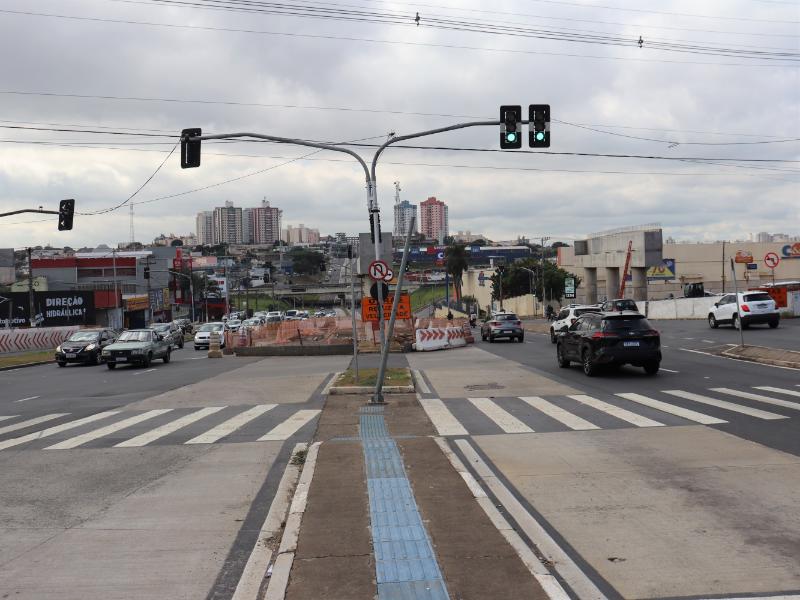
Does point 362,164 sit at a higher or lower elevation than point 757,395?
higher

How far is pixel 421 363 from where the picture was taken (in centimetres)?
2841

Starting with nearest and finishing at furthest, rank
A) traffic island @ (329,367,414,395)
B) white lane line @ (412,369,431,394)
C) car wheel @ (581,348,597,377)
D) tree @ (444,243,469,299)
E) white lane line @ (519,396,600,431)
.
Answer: white lane line @ (519,396,600,431) < traffic island @ (329,367,414,395) < white lane line @ (412,369,431,394) < car wheel @ (581,348,597,377) < tree @ (444,243,469,299)

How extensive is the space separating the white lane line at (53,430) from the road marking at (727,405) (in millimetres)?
12412

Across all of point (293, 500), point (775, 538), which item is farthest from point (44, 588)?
point (775, 538)

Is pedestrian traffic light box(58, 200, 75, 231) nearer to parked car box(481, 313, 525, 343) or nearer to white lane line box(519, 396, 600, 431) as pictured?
white lane line box(519, 396, 600, 431)

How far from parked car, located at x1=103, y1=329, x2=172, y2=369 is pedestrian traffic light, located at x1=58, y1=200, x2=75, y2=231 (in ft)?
17.7

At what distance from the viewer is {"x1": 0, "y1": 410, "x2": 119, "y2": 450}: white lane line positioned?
519 inches

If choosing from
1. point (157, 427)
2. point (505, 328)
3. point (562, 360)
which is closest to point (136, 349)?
point (562, 360)

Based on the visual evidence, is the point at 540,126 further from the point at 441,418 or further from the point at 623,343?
the point at 441,418

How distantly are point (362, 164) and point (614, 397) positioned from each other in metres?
10.3

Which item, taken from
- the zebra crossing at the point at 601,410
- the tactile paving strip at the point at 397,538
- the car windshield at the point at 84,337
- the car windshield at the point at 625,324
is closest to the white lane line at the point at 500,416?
the zebra crossing at the point at 601,410

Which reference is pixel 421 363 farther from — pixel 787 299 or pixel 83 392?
pixel 787 299

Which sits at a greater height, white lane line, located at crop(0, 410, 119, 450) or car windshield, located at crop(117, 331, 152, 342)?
car windshield, located at crop(117, 331, 152, 342)

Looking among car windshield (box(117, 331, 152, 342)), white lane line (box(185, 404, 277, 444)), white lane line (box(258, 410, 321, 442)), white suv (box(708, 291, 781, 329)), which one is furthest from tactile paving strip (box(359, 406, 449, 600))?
white suv (box(708, 291, 781, 329))
